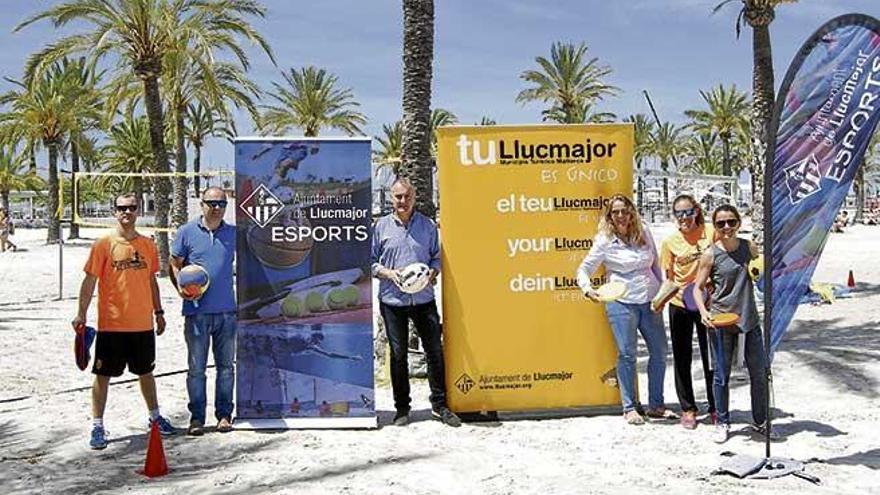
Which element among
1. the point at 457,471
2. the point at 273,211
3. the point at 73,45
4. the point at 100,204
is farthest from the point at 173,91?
the point at 100,204

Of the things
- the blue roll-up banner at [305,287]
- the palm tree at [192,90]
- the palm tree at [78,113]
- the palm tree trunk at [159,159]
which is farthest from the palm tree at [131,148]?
the blue roll-up banner at [305,287]

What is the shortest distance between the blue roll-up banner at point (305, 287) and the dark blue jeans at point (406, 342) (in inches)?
8.1

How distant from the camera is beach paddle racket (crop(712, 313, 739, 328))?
609 cm

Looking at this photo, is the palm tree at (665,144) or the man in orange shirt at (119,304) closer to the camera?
the man in orange shirt at (119,304)

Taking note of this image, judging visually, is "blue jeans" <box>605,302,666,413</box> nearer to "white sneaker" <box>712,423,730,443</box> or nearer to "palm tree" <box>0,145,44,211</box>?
"white sneaker" <box>712,423,730,443</box>

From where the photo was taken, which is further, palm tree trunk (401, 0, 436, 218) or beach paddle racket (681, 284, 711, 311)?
palm tree trunk (401, 0, 436, 218)

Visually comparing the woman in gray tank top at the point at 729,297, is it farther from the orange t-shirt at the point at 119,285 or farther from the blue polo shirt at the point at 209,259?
the orange t-shirt at the point at 119,285

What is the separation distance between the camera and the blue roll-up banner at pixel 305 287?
268 inches

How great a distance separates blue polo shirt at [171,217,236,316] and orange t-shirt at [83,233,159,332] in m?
0.36

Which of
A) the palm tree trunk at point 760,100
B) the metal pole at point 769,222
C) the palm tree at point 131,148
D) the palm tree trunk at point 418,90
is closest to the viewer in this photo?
the metal pole at point 769,222

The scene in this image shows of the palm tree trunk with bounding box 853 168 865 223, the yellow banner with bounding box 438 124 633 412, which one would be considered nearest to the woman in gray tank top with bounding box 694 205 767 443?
the yellow banner with bounding box 438 124 633 412

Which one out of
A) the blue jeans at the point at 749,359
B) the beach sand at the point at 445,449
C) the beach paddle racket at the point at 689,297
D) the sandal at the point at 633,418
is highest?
the beach paddle racket at the point at 689,297

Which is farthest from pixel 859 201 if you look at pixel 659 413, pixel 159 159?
pixel 659 413

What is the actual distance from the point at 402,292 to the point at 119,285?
205cm
